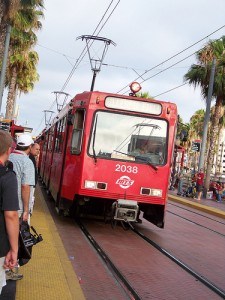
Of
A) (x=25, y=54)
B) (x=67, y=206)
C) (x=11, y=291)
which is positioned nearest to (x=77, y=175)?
(x=67, y=206)

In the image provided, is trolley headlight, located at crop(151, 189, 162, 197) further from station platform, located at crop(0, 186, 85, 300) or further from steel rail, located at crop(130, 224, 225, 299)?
station platform, located at crop(0, 186, 85, 300)

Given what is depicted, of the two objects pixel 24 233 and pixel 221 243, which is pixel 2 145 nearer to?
pixel 24 233

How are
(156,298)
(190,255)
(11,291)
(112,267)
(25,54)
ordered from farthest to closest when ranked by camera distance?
(25,54)
(190,255)
(112,267)
(156,298)
(11,291)

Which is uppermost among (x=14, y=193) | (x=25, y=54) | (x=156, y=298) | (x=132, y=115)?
(x=25, y=54)

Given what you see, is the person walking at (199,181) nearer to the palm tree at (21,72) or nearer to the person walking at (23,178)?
the palm tree at (21,72)

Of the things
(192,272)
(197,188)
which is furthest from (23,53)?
(192,272)

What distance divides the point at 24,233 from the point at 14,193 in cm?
124

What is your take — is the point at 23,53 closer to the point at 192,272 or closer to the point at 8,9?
the point at 8,9

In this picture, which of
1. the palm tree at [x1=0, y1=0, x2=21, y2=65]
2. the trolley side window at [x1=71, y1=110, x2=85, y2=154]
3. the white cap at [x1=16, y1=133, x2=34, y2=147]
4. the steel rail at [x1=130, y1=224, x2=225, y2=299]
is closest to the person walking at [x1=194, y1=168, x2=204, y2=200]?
the palm tree at [x1=0, y1=0, x2=21, y2=65]

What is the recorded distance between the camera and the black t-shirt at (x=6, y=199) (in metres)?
3.61

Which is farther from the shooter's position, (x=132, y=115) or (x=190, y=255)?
(x=132, y=115)

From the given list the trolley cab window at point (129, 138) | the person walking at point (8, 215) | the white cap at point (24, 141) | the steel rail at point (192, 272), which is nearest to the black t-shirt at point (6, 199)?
the person walking at point (8, 215)

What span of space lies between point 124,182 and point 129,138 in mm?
986

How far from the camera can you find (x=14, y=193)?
12.0ft
